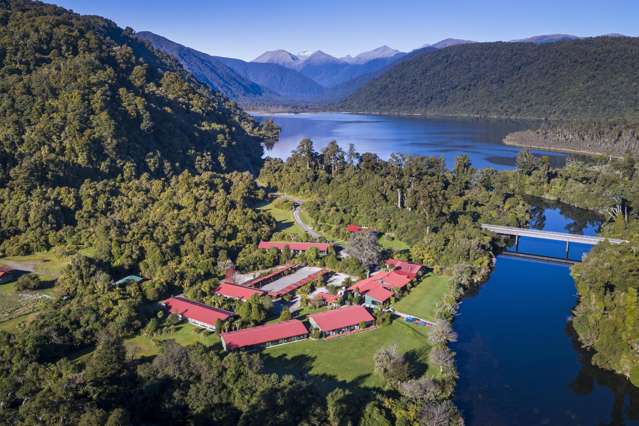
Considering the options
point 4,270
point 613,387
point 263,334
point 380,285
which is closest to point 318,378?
point 263,334

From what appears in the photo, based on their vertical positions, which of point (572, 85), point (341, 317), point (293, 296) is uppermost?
point (572, 85)

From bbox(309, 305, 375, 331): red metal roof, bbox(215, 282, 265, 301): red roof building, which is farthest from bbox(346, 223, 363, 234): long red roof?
bbox(309, 305, 375, 331): red metal roof

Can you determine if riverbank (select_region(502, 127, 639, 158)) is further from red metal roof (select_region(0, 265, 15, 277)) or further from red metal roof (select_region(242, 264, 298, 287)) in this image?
red metal roof (select_region(0, 265, 15, 277))

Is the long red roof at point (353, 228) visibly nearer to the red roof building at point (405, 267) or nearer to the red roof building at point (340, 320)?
the red roof building at point (405, 267)

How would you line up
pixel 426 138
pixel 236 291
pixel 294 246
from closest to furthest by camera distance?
1. pixel 236 291
2. pixel 294 246
3. pixel 426 138

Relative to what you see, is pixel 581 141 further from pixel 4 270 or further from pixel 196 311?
pixel 4 270

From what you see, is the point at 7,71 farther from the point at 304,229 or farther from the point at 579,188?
the point at 579,188

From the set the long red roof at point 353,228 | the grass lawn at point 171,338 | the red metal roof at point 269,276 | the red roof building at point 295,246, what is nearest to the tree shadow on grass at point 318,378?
the grass lawn at point 171,338
